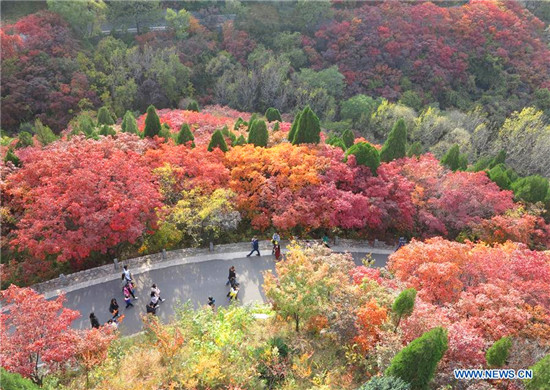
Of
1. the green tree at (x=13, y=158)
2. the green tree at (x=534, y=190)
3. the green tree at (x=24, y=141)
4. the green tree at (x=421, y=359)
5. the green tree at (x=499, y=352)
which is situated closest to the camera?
the green tree at (x=421, y=359)

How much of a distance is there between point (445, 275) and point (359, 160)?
9831mm

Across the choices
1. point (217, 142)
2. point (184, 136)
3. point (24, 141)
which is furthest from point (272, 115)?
point (24, 141)

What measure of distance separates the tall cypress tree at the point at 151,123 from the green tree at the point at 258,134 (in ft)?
19.8

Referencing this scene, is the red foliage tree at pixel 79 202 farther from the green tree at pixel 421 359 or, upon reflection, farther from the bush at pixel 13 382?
the green tree at pixel 421 359

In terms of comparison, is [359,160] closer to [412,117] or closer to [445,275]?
[445,275]

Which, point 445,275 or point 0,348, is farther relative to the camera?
point 445,275

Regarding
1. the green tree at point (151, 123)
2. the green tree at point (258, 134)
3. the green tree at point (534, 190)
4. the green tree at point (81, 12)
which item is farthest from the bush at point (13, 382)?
the green tree at point (81, 12)

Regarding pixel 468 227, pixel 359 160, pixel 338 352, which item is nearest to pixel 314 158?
pixel 359 160

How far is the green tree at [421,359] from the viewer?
34.1 feet

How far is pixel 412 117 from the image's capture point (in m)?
40.4

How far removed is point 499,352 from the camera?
11.1 meters

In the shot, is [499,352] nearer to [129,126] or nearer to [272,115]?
[129,126]

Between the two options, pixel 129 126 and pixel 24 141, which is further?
pixel 129 126

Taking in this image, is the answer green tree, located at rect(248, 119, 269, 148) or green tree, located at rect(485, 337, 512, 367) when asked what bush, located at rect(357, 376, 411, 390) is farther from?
green tree, located at rect(248, 119, 269, 148)
